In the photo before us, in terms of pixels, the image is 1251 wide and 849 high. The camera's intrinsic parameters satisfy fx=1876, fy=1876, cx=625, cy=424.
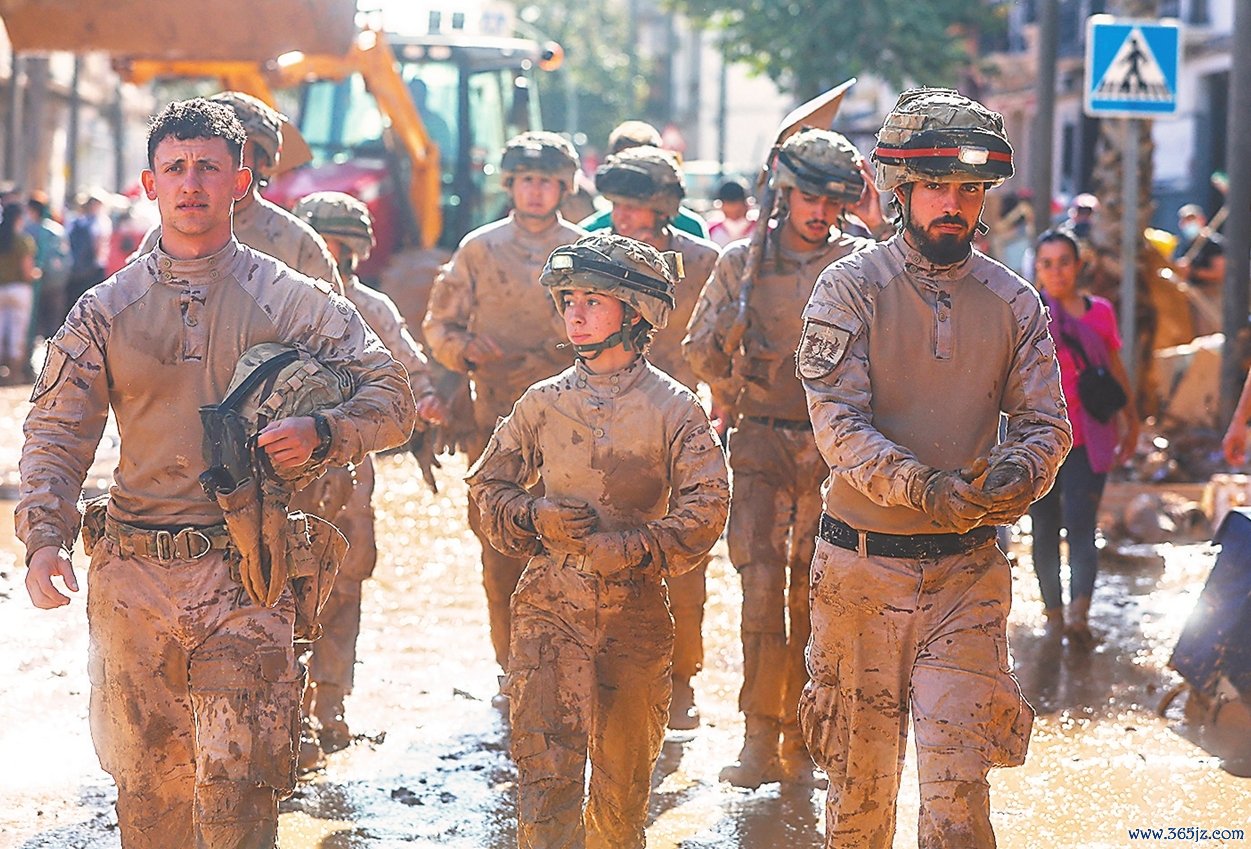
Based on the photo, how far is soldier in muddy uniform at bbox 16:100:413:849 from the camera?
15.7ft

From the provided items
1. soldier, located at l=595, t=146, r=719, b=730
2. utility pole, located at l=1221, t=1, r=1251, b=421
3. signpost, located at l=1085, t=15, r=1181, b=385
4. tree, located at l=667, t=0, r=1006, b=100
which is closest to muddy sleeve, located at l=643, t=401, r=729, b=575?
soldier, located at l=595, t=146, r=719, b=730

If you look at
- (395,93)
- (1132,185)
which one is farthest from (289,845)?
(395,93)

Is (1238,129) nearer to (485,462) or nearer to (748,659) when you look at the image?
(748,659)

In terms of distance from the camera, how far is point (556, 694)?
5.39 meters

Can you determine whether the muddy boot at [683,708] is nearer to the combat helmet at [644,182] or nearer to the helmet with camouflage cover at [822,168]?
the combat helmet at [644,182]

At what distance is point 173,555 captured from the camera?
15.7 feet

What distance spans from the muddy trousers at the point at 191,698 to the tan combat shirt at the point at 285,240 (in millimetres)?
2219

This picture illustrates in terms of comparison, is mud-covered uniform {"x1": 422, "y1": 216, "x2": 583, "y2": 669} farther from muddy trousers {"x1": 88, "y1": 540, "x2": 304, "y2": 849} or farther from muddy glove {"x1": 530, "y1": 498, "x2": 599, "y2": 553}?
muddy trousers {"x1": 88, "y1": 540, "x2": 304, "y2": 849}

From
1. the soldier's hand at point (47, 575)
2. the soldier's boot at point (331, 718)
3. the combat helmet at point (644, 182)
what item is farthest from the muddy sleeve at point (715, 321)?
Result: the soldier's hand at point (47, 575)

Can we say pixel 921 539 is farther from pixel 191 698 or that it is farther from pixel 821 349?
pixel 191 698

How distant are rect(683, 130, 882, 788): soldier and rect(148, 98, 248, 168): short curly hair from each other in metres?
2.56

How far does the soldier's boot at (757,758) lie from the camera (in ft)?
22.6

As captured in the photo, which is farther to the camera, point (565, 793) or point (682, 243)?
point (682, 243)

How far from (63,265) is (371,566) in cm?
1518
